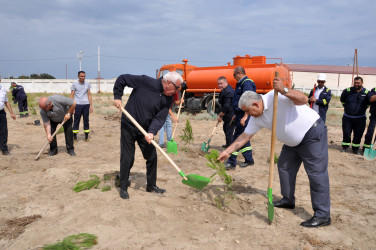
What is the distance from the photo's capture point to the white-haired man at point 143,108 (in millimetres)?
3873

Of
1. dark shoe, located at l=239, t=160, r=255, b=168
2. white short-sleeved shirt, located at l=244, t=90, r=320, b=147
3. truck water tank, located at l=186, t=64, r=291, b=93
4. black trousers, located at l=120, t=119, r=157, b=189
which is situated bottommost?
dark shoe, located at l=239, t=160, r=255, b=168

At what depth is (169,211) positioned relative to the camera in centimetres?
367

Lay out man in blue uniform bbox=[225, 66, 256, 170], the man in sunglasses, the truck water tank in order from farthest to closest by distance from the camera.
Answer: the truck water tank → the man in sunglasses → man in blue uniform bbox=[225, 66, 256, 170]

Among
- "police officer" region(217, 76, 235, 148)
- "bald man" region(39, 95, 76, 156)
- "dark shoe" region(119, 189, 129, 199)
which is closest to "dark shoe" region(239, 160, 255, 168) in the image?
"police officer" region(217, 76, 235, 148)

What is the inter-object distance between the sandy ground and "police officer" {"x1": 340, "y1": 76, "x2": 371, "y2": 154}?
1.38m

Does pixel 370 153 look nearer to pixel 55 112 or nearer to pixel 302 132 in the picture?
pixel 302 132

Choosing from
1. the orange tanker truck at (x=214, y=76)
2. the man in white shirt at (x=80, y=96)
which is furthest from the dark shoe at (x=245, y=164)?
the orange tanker truck at (x=214, y=76)

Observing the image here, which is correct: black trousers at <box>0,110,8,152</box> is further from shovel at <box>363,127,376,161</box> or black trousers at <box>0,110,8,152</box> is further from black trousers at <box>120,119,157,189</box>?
shovel at <box>363,127,376,161</box>

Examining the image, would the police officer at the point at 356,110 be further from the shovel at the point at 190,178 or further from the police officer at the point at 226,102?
the shovel at the point at 190,178

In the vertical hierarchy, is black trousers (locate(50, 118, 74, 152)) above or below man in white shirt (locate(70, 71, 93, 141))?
below

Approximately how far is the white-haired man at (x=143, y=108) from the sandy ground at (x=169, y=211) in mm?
625

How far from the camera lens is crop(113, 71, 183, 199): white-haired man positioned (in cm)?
387

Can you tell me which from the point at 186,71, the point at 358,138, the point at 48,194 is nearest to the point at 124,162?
the point at 48,194

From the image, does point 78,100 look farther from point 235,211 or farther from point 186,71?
point 186,71
